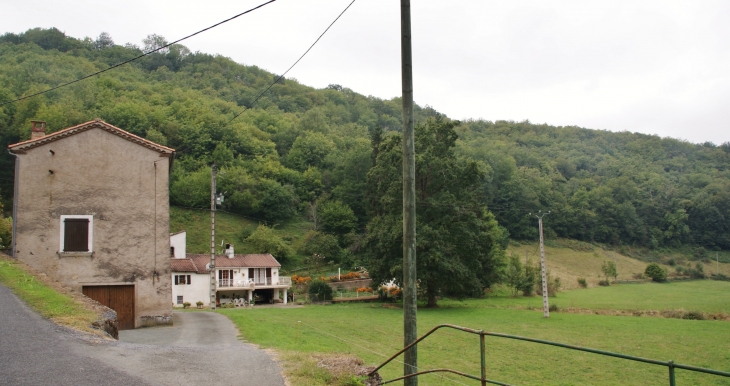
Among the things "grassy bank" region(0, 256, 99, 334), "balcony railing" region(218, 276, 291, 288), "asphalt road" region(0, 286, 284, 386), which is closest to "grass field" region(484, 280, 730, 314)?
"balcony railing" region(218, 276, 291, 288)

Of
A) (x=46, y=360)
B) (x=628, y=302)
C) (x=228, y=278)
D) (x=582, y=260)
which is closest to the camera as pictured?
(x=46, y=360)

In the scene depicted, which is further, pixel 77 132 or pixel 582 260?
pixel 582 260

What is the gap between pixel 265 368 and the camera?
1033 cm

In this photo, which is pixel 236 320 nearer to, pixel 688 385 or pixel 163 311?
pixel 163 311

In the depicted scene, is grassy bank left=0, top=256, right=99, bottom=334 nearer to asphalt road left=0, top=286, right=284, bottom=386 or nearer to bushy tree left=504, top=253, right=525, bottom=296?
asphalt road left=0, top=286, right=284, bottom=386

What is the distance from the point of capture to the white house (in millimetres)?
48094

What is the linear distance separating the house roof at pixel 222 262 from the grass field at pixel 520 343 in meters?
15.8

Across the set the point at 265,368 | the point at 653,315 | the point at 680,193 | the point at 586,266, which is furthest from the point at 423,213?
the point at 680,193

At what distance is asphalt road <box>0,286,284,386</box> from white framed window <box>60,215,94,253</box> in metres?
8.49

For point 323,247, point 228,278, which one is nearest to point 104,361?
point 228,278

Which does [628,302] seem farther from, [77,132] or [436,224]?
[77,132]

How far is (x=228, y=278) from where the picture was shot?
177 ft

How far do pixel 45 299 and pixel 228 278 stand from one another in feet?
130

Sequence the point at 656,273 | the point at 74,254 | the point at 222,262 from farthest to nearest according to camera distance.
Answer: the point at 656,273, the point at 222,262, the point at 74,254
